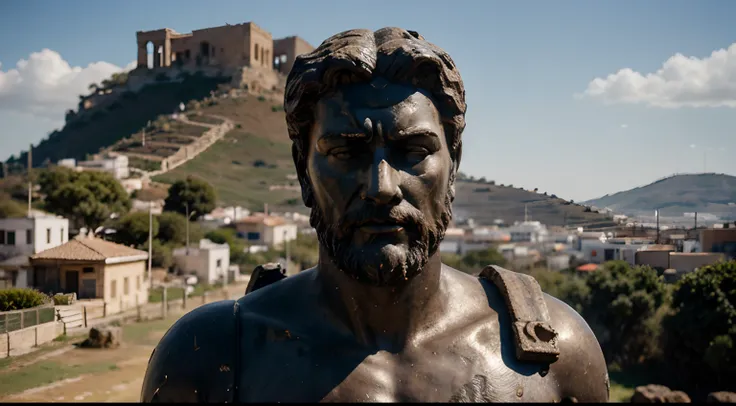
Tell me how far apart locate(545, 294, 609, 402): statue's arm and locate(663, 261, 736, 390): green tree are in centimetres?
2377

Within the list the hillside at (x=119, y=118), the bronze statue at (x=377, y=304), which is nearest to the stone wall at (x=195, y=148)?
the hillside at (x=119, y=118)

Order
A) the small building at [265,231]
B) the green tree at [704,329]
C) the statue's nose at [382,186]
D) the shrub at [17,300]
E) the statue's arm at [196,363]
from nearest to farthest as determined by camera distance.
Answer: the statue's nose at [382,186] → the statue's arm at [196,363] → the shrub at [17,300] → the green tree at [704,329] → the small building at [265,231]

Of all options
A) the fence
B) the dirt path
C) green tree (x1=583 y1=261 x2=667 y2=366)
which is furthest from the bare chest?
green tree (x1=583 y1=261 x2=667 y2=366)

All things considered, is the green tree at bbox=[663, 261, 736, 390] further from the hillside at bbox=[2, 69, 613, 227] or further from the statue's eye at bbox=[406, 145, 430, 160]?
the hillside at bbox=[2, 69, 613, 227]

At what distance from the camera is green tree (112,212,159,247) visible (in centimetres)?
3873

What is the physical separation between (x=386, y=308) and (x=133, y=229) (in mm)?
39477

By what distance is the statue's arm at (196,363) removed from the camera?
139 inches

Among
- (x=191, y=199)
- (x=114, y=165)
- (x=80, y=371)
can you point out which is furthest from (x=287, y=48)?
(x=80, y=371)

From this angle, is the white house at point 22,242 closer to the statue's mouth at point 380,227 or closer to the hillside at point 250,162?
the statue's mouth at point 380,227

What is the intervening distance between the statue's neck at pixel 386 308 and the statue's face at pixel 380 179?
0.65 ft

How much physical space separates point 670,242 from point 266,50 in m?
143

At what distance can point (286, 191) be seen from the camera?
313ft

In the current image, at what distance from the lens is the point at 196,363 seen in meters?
3.59

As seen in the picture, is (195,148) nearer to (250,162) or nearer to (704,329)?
(250,162)
